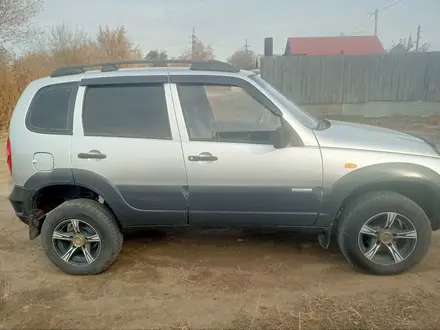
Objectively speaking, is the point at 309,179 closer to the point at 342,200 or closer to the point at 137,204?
the point at 342,200

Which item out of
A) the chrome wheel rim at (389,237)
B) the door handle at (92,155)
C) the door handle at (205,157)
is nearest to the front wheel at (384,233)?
the chrome wheel rim at (389,237)

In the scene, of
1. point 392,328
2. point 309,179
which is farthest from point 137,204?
point 392,328

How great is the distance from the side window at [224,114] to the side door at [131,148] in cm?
19

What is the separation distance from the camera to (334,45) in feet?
96.9

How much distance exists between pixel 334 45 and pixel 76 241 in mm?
30274

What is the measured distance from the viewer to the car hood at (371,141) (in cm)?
313

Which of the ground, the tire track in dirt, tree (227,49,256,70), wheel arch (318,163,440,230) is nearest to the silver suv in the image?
wheel arch (318,163,440,230)

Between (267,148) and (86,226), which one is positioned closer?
(267,148)

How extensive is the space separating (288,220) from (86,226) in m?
1.93

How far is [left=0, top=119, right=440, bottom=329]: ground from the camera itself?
2.71 meters

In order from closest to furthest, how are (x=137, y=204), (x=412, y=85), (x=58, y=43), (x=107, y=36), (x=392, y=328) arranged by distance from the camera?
(x=392, y=328) → (x=137, y=204) → (x=412, y=85) → (x=58, y=43) → (x=107, y=36)

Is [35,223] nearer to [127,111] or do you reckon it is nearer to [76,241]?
[76,241]

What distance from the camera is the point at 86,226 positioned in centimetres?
343

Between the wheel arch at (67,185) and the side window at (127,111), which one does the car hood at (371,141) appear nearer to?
the side window at (127,111)
